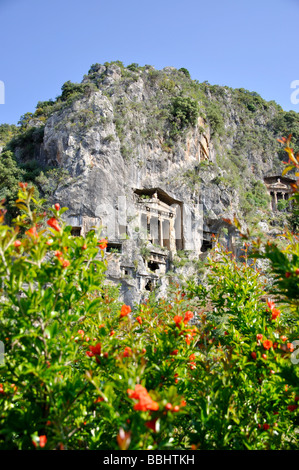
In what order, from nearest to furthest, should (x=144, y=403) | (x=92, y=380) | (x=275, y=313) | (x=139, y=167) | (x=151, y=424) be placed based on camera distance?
1. (x=144, y=403)
2. (x=151, y=424)
3. (x=92, y=380)
4. (x=275, y=313)
5. (x=139, y=167)

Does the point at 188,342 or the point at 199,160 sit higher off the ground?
the point at 199,160

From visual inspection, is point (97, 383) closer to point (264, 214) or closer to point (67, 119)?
point (67, 119)

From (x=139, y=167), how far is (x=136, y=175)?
0.95 m

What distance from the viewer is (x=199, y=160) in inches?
1353

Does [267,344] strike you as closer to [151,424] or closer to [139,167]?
[151,424]

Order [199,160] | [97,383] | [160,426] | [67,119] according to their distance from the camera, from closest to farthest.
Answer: [160,426] < [97,383] < [67,119] < [199,160]

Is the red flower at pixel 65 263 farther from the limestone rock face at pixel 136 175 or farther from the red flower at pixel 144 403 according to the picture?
the limestone rock face at pixel 136 175

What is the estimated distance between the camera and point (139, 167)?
29.6 m

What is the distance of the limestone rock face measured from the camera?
2550cm

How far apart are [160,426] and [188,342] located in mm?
1693

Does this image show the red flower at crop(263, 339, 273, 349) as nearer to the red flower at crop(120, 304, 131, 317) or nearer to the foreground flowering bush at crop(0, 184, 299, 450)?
the foreground flowering bush at crop(0, 184, 299, 450)

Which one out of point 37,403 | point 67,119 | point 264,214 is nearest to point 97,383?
point 37,403

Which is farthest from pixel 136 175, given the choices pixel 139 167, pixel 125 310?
pixel 125 310

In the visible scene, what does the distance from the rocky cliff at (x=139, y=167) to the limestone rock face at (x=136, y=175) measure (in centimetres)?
9
